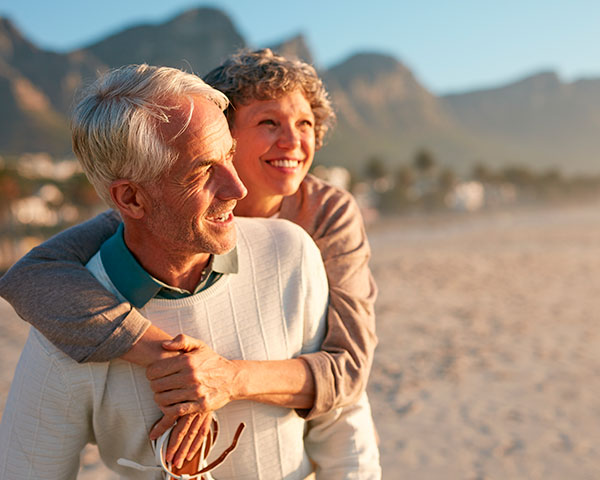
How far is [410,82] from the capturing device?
172250 mm

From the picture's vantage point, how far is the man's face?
4.73 ft

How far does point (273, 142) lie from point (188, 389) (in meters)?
1.02

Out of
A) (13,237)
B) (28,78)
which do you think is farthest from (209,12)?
(13,237)

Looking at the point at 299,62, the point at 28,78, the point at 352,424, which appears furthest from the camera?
the point at 28,78

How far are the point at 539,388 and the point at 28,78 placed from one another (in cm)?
13017

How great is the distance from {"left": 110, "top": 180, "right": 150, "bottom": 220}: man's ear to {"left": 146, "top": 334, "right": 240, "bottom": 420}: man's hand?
38 centimetres

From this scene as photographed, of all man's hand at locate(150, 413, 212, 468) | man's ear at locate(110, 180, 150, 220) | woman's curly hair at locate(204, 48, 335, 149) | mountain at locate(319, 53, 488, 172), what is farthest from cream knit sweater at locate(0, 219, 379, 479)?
mountain at locate(319, 53, 488, 172)

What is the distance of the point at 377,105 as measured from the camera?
15612 centimetres

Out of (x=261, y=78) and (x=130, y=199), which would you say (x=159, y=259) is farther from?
(x=261, y=78)

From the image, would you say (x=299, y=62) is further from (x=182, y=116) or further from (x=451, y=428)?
(x=451, y=428)

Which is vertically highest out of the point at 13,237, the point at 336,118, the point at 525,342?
the point at 336,118

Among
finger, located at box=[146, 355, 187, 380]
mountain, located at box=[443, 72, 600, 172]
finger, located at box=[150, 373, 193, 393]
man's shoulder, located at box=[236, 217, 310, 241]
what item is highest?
man's shoulder, located at box=[236, 217, 310, 241]

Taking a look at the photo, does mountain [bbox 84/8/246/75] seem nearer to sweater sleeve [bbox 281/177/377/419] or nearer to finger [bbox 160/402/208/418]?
sweater sleeve [bbox 281/177/377/419]

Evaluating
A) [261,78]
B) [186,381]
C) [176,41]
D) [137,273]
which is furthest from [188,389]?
[176,41]
